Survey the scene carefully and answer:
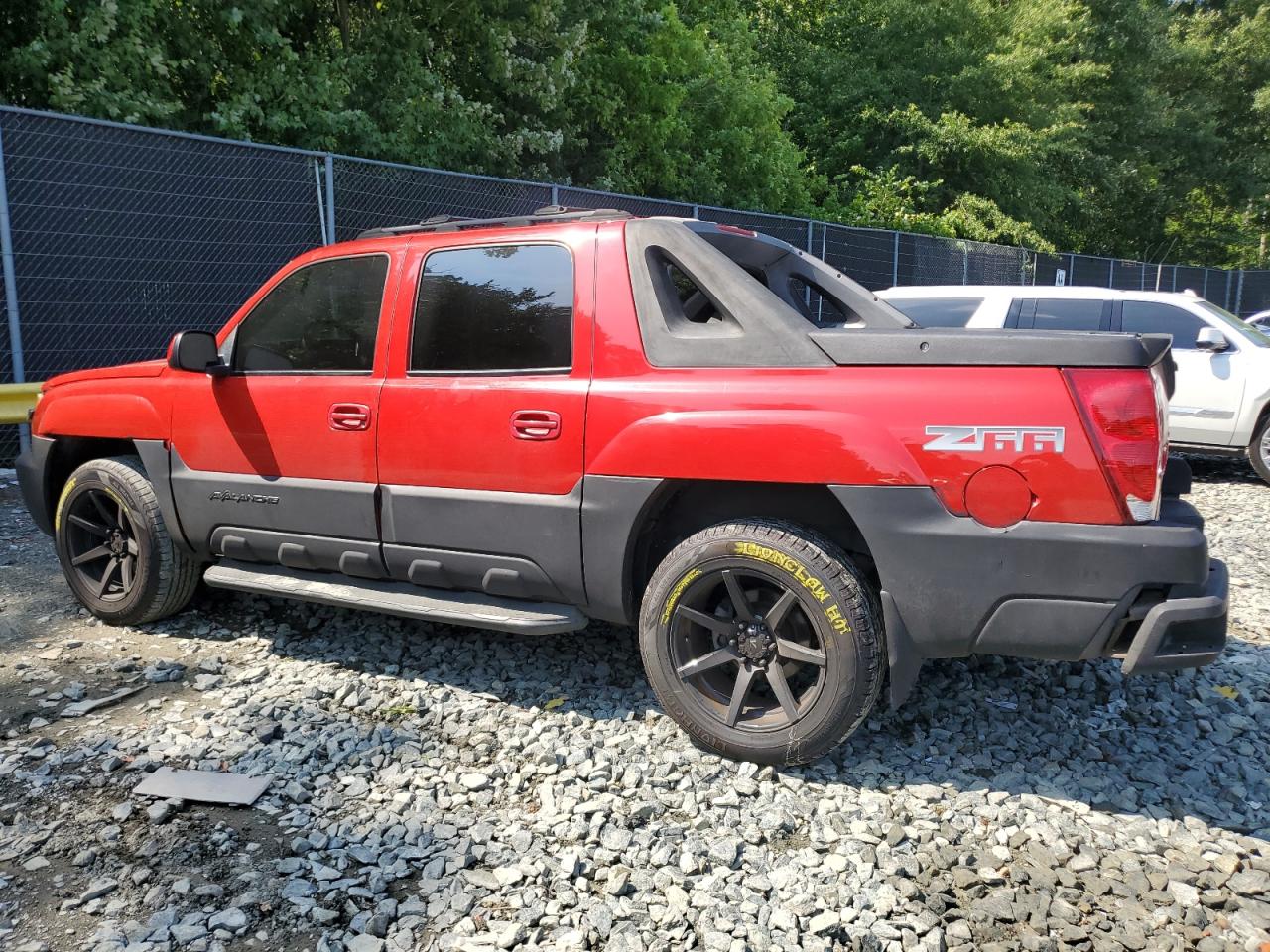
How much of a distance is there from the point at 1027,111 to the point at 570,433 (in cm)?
2725

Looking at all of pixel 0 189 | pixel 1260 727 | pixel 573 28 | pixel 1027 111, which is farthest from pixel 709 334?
pixel 1027 111

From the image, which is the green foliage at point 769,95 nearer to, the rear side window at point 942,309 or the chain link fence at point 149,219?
the chain link fence at point 149,219

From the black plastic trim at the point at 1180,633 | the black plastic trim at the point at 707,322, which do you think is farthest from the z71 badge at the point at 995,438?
the black plastic trim at the point at 1180,633

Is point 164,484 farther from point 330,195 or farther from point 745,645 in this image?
point 330,195

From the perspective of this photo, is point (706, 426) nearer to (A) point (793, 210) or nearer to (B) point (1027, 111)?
(A) point (793, 210)

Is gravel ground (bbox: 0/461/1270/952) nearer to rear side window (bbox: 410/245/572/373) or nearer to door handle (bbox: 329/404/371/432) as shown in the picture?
door handle (bbox: 329/404/371/432)

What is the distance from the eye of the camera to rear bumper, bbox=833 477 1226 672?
2916 millimetres

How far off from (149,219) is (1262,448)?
10.0 metres

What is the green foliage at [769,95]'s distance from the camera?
11695 millimetres

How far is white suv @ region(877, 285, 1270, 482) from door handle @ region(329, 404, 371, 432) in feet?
19.5

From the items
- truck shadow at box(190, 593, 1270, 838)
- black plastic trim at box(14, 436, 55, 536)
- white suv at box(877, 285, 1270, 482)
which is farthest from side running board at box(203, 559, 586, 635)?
white suv at box(877, 285, 1270, 482)

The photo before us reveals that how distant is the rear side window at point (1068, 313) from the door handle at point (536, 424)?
631 centimetres

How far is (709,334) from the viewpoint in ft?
11.5

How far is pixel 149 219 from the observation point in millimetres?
8125
